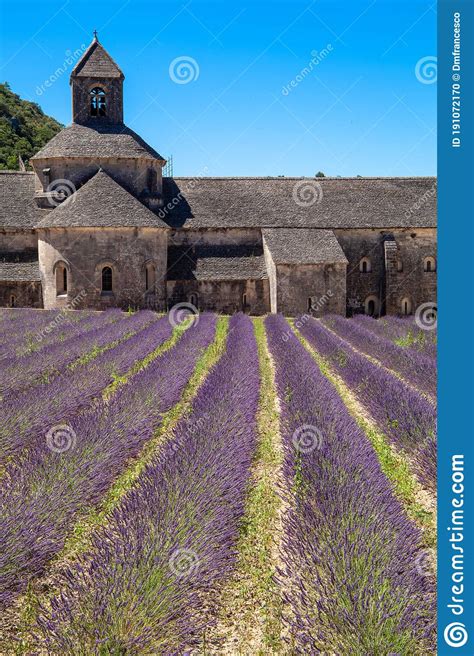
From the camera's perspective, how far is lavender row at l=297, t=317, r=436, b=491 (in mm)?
6154

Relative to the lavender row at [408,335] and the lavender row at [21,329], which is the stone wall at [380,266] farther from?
the lavender row at [21,329]

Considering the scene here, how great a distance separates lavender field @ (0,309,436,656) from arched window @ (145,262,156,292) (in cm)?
1703

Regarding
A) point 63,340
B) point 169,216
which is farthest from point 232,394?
point 169,216

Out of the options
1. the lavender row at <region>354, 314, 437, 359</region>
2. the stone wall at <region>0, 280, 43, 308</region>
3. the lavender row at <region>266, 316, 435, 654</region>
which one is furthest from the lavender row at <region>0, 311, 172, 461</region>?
the stone wall at <region>0, 280, 43, 308</region>

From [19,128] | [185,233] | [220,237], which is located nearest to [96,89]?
[185,233]

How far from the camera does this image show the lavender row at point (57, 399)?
6602 mm

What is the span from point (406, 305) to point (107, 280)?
49.6 ft

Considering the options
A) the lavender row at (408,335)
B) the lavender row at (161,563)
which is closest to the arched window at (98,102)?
the lavender row at (408,335)

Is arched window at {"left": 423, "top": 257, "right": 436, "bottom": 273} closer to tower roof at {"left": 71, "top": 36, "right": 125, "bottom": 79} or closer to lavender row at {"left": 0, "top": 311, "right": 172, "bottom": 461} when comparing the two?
tower roof at {"left": 71, "top": 36, "right": 125, "bottom": 79}

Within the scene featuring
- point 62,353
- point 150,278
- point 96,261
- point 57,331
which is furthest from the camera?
point 150,278

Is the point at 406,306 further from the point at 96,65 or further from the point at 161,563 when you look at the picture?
the point at 161,563

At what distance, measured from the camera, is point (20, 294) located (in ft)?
88.0

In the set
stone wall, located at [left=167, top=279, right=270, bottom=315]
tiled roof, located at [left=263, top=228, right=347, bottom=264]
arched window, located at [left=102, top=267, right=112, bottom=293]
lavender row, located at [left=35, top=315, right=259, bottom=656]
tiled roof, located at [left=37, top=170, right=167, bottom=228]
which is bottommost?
lavender row, located at [left=35, top=315, right=259, bottom=656]

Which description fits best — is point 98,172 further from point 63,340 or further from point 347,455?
point 347,455
